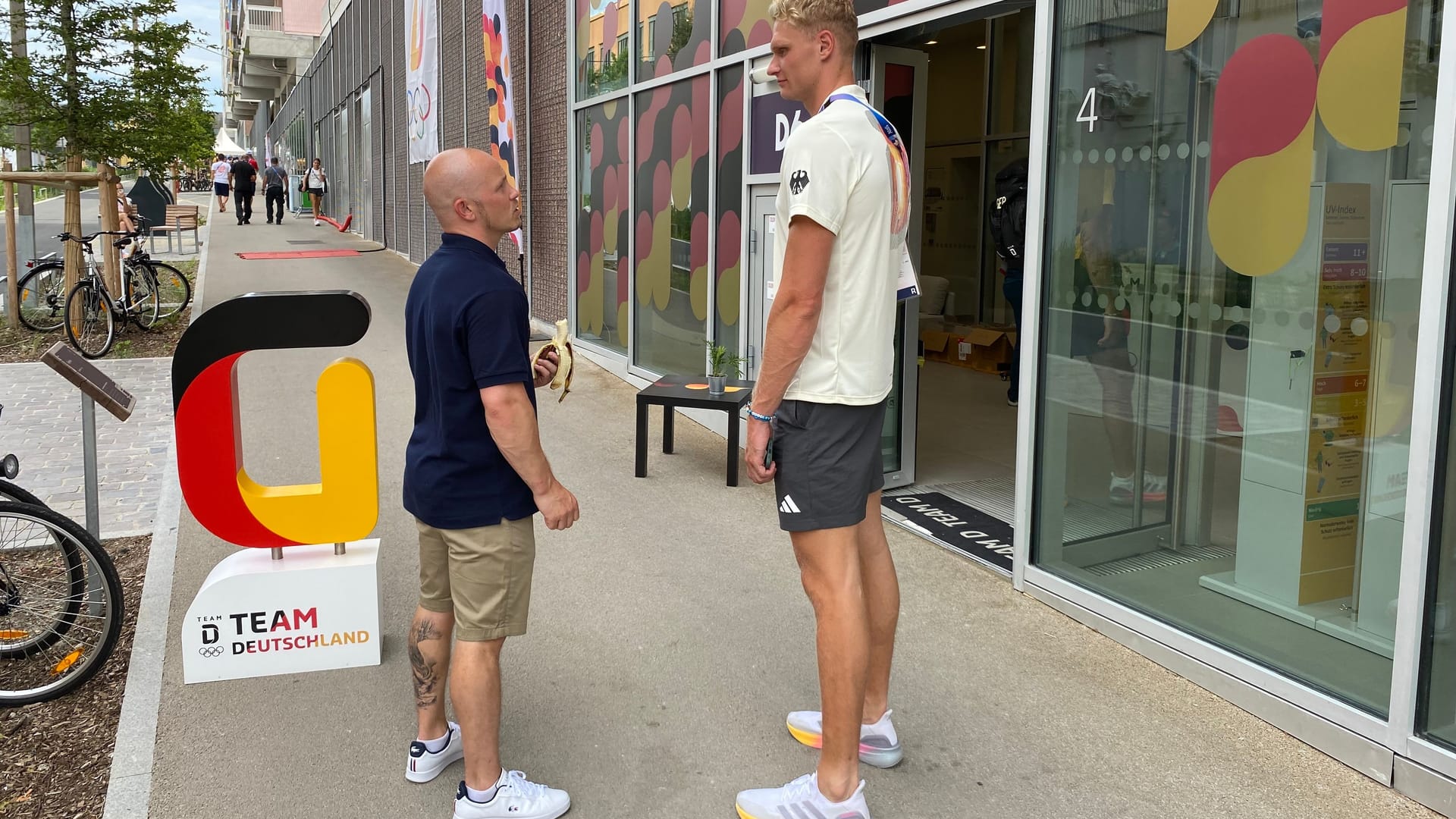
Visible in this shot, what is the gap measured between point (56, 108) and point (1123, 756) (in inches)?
488

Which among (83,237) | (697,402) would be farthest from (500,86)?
(697,402)

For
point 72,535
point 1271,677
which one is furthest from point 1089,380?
point 72,535

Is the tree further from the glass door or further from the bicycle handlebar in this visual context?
the glass door

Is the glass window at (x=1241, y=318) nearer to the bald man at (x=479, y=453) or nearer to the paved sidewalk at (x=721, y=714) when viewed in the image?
the paved sidewalk at (x=721, y=714)

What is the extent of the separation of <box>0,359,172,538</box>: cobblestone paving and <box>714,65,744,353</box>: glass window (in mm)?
3669

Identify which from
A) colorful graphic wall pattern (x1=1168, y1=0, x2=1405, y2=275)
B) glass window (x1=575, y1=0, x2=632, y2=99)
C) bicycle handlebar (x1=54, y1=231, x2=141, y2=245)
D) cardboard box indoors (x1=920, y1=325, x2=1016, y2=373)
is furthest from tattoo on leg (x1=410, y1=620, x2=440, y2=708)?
bicycle handlebar (x1=54, y1=231, x2=141, y2=245)

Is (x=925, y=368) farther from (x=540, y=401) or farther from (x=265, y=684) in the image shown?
(x=265, y=684)

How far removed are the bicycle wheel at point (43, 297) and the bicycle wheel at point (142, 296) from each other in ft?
2.08

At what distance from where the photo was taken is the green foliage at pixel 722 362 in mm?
6809

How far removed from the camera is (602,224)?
1075cm

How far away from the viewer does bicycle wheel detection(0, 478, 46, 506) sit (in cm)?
393

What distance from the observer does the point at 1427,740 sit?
319cm

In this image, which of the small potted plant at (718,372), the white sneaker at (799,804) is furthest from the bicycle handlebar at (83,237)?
the white sneaker at (799,804)

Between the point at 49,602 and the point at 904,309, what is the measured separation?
4343 millimetres
